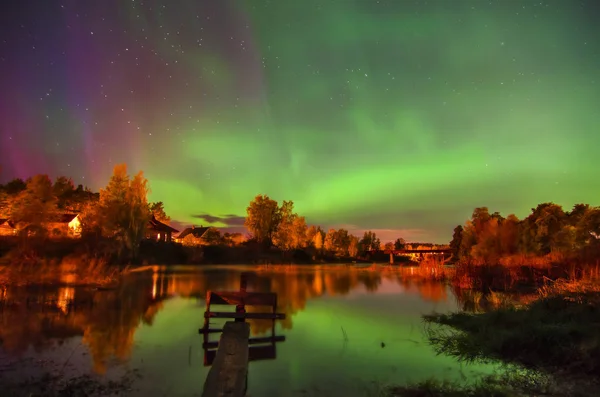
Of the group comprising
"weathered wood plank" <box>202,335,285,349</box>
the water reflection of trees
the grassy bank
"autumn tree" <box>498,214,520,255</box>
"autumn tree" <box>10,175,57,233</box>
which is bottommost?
"weathered wood plank" <box>202,335,285,349</box>

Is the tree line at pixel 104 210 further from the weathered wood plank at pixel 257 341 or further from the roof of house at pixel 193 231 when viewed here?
the roof of house at pixel 193 231

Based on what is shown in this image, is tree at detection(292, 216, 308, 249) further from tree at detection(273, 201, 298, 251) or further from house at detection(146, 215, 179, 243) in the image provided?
house at detection(146, 215, 179, 243)

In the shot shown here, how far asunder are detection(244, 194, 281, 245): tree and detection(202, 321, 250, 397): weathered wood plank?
116 meters

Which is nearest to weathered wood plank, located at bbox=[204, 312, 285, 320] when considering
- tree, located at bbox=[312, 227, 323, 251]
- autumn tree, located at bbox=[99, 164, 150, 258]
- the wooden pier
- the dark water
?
the wooden pier

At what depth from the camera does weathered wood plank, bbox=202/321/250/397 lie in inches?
262

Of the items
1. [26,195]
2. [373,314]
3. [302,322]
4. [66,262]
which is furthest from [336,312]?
[26,195]

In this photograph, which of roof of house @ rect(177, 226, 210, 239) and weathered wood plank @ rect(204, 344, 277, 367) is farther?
roof of house @ rect(177, 226, 210, 239)

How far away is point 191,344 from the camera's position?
51.3 feet

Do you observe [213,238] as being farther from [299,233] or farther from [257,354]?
[257,354]

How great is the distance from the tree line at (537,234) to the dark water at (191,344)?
23409 millimetres

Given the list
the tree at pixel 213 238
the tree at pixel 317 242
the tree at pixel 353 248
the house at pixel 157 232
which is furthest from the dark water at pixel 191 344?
the tree at pixel 353 248

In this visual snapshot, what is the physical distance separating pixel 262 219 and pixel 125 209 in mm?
65852

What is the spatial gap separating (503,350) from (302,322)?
1010cm

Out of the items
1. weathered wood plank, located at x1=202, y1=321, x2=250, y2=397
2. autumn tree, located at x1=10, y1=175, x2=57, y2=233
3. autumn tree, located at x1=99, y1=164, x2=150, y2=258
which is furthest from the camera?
autumn tree, located at x1=99, y1=164, x2=150, y2=258
